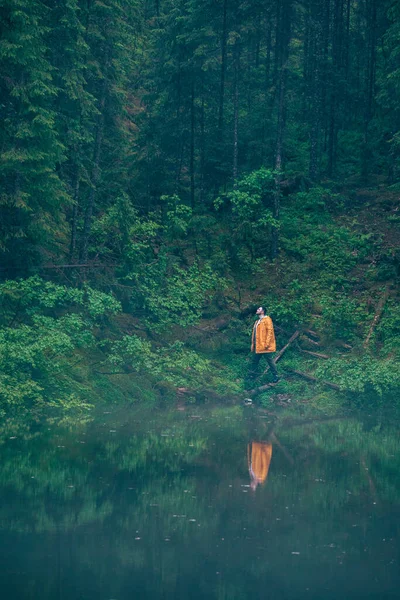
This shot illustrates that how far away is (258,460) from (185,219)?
14389mm

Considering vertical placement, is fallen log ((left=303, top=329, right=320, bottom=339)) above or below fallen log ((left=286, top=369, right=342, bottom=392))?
above

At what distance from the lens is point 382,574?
6.67m

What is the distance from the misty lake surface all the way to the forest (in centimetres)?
349

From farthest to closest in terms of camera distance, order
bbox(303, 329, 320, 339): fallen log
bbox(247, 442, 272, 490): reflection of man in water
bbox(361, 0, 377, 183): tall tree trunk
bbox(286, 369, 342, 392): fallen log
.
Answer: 1. bbox(361, 0, 377, 183): tall tree trunk
2. bbox(303, 329, 320, 339): fallen log
3. bbox(286, 369, 342, 392): fallen log
4. bbox(247, 442, 272, 490): reflection of man in water

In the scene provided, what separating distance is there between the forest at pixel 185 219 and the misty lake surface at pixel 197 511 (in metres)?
3.49

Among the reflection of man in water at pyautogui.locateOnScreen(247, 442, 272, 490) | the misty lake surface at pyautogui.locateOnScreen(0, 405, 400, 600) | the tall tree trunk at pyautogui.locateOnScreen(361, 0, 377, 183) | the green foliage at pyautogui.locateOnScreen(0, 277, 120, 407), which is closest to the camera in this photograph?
the misty lake surface at pyautogui.locateOnScreen(0, 405, 400, 600)

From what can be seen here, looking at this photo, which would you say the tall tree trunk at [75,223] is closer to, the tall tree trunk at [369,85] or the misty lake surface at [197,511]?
the misty lake surface at [197,511]

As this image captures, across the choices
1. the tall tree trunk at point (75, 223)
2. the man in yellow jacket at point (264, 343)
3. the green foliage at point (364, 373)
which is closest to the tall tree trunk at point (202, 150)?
the tall tree trunk at point (75, 223)

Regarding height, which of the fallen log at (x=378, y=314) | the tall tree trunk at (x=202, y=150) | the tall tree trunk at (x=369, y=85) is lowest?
the fallen log at (x=378, y=314)

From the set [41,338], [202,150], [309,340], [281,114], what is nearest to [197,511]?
[41,338]

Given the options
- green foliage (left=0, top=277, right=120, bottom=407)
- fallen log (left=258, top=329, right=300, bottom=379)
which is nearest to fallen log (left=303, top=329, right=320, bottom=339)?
fallen log (left=258, top=329, right=300, bottom=379)

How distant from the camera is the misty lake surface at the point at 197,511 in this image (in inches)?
253

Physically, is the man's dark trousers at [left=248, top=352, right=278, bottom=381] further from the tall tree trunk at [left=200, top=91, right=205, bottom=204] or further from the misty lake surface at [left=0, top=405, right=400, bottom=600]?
the tall tree trunk at [left=200, top=91, right=205, bottom=204]

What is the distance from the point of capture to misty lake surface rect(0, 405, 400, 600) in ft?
21.1
